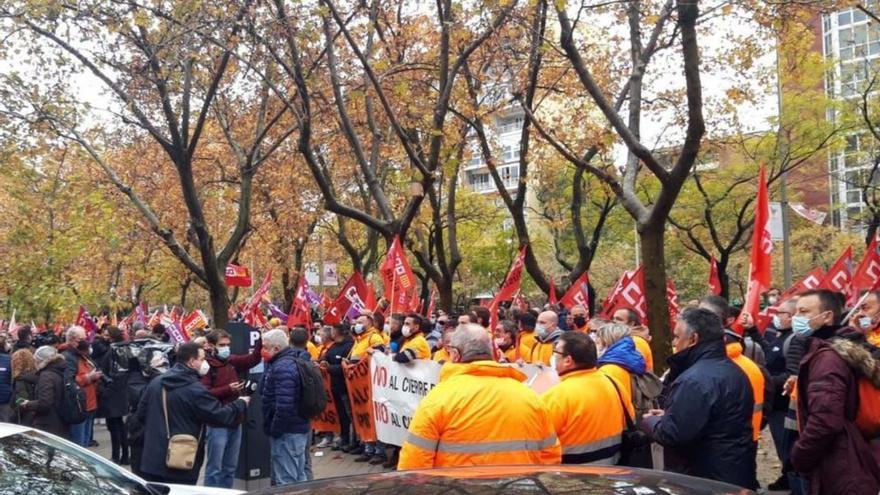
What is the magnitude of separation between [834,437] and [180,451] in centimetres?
483

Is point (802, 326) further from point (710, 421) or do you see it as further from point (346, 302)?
point (346, 302)

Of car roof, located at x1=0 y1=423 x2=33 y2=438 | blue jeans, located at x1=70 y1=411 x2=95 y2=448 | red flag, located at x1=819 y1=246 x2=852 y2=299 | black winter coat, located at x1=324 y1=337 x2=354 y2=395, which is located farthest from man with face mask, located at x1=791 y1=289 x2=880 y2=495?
red flag, located at x1=819 y1=246 x2=852 y2=299

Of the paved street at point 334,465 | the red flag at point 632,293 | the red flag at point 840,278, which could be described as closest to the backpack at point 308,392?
the paved street at point 334,465

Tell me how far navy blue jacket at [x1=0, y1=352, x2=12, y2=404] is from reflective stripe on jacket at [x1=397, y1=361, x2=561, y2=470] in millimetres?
7871

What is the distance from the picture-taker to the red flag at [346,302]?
1576cm

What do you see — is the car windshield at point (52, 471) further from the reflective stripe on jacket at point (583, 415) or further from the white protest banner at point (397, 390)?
the white protest banner at point (397, 390)

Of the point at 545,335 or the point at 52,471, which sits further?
the point at 545,335

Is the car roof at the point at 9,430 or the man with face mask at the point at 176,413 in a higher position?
the car roof at the point at 9,430

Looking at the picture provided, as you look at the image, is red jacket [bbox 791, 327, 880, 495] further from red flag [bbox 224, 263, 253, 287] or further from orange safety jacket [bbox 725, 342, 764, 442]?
red flag [bbox 224, 263, 253, 287]

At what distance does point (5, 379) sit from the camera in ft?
34.8

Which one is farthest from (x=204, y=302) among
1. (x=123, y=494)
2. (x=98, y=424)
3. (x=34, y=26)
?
(x=123, y=494)

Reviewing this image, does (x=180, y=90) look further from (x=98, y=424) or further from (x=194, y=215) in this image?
(x=98, y=424)

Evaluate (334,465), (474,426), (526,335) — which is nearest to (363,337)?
(334,465)

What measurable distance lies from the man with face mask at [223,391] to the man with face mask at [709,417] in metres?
4.13
